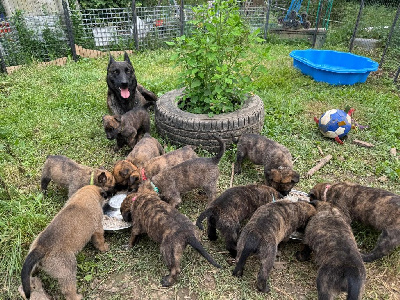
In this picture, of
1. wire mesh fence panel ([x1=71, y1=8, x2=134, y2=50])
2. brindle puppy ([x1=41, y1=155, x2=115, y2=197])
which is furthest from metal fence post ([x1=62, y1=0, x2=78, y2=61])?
brindle puppy ([x1=41, y1=155, x2=115, y2=197])

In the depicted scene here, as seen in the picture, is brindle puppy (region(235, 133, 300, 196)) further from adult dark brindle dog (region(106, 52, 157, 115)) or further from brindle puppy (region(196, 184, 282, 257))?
adult dark brindle dog (region(106, 52, 157, 115))

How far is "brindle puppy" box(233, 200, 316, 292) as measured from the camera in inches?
137

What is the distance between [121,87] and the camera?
6758mm

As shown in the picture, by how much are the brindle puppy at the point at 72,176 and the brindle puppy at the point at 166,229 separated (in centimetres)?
65

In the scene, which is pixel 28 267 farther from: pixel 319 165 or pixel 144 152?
pixel 319 165

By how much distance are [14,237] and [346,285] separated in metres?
3.97

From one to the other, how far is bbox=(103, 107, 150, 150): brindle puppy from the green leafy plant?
100cm

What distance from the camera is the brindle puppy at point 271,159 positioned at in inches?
183

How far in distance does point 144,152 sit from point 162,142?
3.51ft

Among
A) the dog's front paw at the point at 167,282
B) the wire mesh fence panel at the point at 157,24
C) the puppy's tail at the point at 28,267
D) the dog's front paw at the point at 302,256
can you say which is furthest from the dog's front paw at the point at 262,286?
the wire mesh fence panel at the point at 157,24

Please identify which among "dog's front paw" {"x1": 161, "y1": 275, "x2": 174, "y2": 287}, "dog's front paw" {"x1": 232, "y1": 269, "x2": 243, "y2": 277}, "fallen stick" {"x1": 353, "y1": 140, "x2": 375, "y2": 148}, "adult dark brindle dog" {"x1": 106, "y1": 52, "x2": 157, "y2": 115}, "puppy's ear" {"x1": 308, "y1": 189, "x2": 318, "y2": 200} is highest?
"adult dark brindle dog" {"x1": 106, "y1": 52, "x2": 157, "y2": 115}

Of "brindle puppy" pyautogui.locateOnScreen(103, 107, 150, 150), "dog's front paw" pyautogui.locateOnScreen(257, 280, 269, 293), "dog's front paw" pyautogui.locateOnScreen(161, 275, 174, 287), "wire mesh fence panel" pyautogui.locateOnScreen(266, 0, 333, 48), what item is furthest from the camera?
"wire mesh fence panel" pyautogui.locateOnScreen(266, 0, 333, 48)

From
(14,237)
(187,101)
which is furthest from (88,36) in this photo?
(14,237)

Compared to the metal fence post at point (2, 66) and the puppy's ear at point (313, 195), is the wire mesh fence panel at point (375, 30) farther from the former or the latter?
the metal fence post at point (2, 66)
